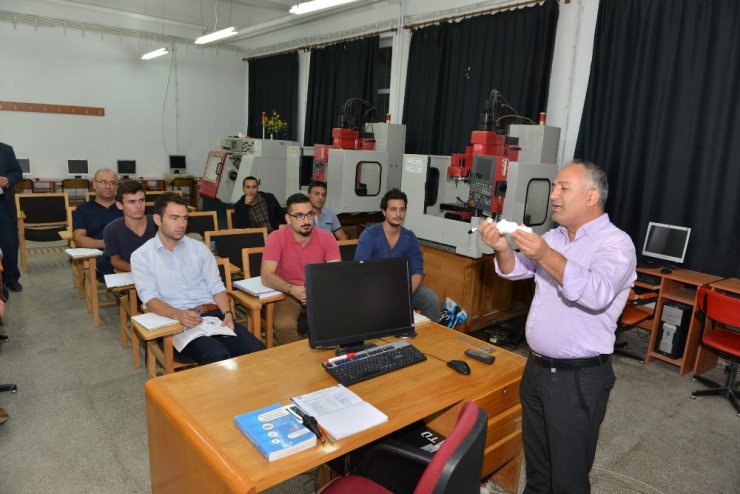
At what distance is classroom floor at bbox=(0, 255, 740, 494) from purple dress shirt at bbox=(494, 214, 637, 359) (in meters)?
1.14

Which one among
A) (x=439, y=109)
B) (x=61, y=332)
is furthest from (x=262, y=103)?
(x=61, y=332)

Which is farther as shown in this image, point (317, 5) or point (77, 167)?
point (77, 167)

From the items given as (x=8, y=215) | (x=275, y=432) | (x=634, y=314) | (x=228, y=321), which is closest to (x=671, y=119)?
(x=634, y=314)

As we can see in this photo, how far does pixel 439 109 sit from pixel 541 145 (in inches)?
81.8

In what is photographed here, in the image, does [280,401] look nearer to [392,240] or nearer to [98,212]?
[392,240]

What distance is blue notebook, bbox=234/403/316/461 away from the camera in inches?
53.6

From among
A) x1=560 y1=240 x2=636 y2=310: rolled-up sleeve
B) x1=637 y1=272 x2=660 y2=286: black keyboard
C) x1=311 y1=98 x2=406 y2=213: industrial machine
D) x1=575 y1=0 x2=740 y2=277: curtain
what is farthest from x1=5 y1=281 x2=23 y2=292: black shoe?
x1=637 y1=272 x2=660 y2=286: black keyboard

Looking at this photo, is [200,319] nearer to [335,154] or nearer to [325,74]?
[335,154]

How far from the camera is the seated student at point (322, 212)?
15.1 ft

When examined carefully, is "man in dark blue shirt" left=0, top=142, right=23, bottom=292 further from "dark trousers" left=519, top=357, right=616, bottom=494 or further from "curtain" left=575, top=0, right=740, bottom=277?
"curtain" left=575, top=0, right=740, bottom=277

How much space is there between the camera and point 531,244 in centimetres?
151

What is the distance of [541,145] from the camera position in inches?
162

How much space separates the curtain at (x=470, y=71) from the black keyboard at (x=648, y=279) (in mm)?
1913

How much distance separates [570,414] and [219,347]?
5.82 ft
